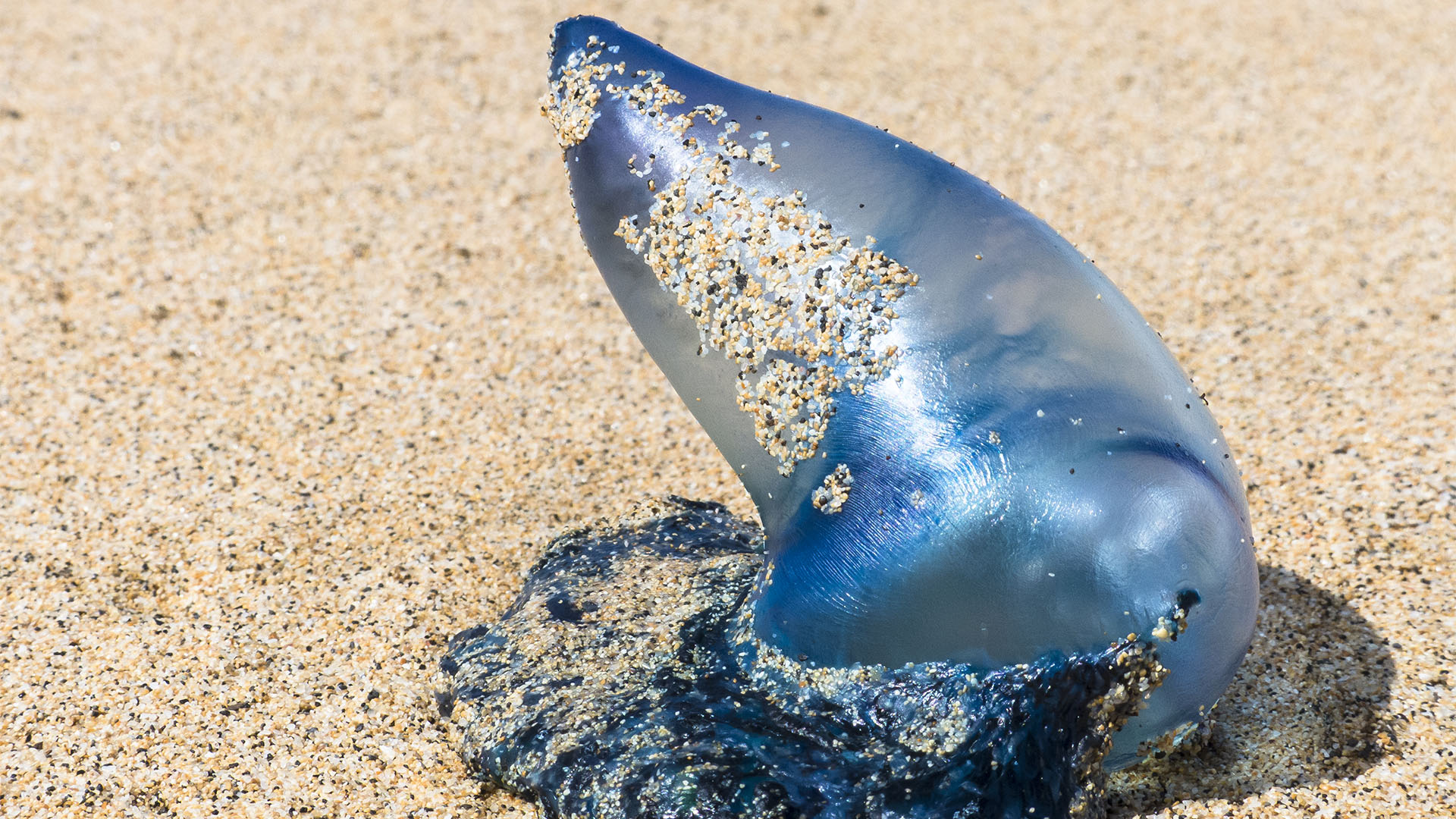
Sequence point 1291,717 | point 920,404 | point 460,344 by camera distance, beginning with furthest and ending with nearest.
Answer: point 460,344, point 1291,717, point 920,404

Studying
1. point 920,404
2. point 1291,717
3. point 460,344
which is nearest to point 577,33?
point 920,404

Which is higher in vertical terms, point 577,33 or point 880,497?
point 577,33

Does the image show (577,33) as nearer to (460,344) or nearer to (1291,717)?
(460,344)

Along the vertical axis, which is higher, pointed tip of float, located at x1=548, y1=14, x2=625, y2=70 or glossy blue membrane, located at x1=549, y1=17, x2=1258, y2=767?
pointed tip of float, located at x1=548, y1=14, x2=625, y2=70

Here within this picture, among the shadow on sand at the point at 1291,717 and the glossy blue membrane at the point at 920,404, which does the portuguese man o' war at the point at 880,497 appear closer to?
the glossy blue membrane at the point at 920,404

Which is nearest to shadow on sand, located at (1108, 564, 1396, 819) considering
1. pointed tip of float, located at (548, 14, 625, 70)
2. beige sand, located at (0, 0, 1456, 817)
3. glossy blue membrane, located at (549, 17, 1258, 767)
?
beige sand, located at (0, 0, 1456, 817)

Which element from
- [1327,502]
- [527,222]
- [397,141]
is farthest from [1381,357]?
[397,141]

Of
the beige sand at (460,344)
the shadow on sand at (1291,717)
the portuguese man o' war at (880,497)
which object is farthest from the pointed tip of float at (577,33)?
the shadow on sand at (1291,717)

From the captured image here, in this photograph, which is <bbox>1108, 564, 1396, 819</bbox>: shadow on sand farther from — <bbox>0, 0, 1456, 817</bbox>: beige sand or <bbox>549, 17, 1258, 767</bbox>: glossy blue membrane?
<bbox>549, 17, 1258, 767</bbox>: glossy blue membrane

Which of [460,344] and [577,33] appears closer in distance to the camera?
[577,33]
